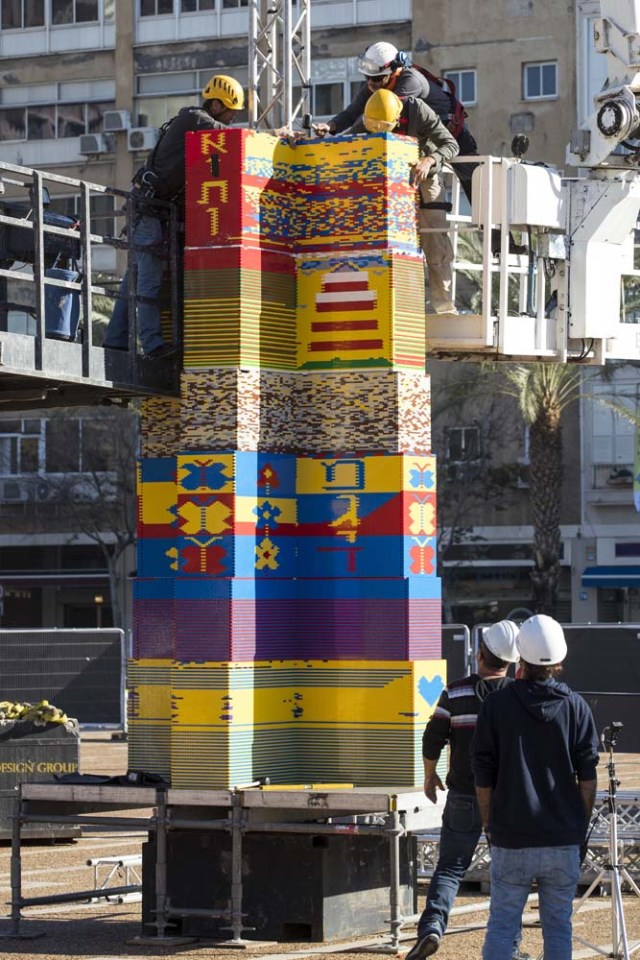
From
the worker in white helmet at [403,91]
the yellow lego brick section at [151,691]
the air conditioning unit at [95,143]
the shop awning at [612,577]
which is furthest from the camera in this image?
the air conditioning unit at [95,143]

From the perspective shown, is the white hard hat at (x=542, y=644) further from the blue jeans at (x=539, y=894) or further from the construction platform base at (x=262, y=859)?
the construction platform base at (x=262, y=859)

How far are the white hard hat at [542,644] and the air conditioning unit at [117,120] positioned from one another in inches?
1862

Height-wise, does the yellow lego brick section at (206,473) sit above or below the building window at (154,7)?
below

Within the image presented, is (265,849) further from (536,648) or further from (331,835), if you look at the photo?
(536,648)

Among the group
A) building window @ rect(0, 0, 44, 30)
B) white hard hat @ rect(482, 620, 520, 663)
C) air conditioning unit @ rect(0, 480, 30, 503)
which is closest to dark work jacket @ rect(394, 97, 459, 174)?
white hard hat @ rect(482, 620, 520, 663)

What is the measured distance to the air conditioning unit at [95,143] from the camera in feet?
181

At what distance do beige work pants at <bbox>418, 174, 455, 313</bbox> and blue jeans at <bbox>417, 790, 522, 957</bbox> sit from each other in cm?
401

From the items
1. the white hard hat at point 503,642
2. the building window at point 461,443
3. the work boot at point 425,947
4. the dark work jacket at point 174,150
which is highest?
the building window at point 461,443

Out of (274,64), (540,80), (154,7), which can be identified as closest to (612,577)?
(540,80)

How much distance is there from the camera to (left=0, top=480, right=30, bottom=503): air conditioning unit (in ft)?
184

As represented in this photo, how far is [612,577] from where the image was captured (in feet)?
167

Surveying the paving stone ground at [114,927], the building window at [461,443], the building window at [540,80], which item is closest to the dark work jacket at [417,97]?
the paving stone ground at [114,927]

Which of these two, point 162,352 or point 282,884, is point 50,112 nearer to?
point 162,352

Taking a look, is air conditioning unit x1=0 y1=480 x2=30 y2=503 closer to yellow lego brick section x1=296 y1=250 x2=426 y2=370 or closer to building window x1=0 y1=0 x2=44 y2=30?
building window x1=0 y1=0 x2=44 y2=30
